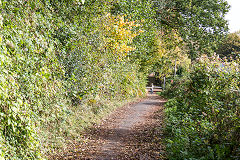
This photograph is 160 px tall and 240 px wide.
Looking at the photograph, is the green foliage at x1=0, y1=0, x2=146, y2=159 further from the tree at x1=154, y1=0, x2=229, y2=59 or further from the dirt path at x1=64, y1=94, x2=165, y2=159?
the tree at x1=154, y1=0, x2=229, y2=59

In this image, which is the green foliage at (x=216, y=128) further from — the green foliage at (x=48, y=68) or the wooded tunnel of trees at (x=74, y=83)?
the green foliage at (x=48, y=68)

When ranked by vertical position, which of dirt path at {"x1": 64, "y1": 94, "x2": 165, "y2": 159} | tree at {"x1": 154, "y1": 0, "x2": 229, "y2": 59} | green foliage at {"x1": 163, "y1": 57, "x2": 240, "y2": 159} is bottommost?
dirt path at {"x1": 64, "y1": 94, "x2": 165, "y2": 159}

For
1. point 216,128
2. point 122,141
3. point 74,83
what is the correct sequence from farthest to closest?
point 74,83, point 122,141, point 216,128

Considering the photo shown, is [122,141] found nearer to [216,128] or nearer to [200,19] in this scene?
[216,128]

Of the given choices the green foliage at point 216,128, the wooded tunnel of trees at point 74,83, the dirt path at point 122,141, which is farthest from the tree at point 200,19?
the green foliage at point 216,128

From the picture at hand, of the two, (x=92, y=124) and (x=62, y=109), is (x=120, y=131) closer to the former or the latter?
(x=92, y=124)

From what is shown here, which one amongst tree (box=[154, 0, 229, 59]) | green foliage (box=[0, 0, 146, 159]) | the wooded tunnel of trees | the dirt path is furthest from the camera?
tree (box=[154, 0, 229, 59])

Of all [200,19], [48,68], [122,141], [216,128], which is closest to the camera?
[216,128]

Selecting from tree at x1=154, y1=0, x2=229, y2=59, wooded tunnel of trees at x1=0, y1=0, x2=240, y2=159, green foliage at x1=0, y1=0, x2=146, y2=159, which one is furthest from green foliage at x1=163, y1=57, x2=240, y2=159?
tree at x1=154, y1=0, x2=229, y2=59

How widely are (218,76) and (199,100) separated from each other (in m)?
0.99

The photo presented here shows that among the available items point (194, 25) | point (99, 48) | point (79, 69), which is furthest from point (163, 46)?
point (79, 69)

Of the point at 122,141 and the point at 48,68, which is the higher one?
the point at 48,68

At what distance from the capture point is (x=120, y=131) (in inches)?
344

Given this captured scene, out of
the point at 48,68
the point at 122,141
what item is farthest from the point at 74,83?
the point at 122,141
